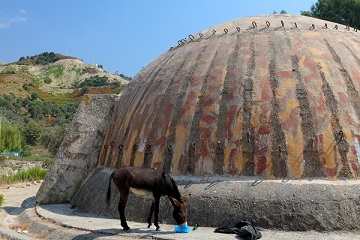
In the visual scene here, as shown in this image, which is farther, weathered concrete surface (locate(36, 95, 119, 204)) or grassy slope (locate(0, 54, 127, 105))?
grassy slope (locate(0, 54, 127, 105))

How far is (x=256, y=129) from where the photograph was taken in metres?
7.59

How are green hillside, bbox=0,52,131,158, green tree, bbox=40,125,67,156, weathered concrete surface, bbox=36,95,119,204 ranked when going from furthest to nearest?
1. green hillside, bbox=0,52,131,158
2. green tree, bbox=40,125,67,156
3. weathered concrete surface, bbox=36,95,119,204

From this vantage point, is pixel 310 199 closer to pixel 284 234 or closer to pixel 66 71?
pixel 284 234

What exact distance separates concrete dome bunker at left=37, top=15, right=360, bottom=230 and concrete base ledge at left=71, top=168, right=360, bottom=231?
0.05 ft

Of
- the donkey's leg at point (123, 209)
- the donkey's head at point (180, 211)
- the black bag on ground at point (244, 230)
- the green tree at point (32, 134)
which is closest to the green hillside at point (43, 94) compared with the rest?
the green tree at point (32, 134)

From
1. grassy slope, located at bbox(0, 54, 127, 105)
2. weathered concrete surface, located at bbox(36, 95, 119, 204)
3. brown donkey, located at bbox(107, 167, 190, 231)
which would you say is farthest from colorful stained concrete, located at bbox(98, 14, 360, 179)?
grassy slope, located at bbox(0, 54, 127, 105)

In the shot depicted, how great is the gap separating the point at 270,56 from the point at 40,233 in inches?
224

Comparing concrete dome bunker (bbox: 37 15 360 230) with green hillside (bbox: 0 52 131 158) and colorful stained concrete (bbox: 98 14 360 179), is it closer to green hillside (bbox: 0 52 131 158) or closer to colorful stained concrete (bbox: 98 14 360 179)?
colorful stained concrete (bbox: 98 14 360 179)

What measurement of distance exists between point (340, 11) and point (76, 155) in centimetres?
1456

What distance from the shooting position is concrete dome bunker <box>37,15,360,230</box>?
22.8ft

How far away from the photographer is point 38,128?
52.0 meters

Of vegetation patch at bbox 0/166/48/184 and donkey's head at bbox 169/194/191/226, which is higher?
vegetation patch at bbox 0/166/48/184

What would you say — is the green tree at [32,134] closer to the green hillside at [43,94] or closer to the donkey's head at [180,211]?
the green hillside at [43,94]

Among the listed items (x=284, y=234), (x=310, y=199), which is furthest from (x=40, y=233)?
(x=310, y=199)
